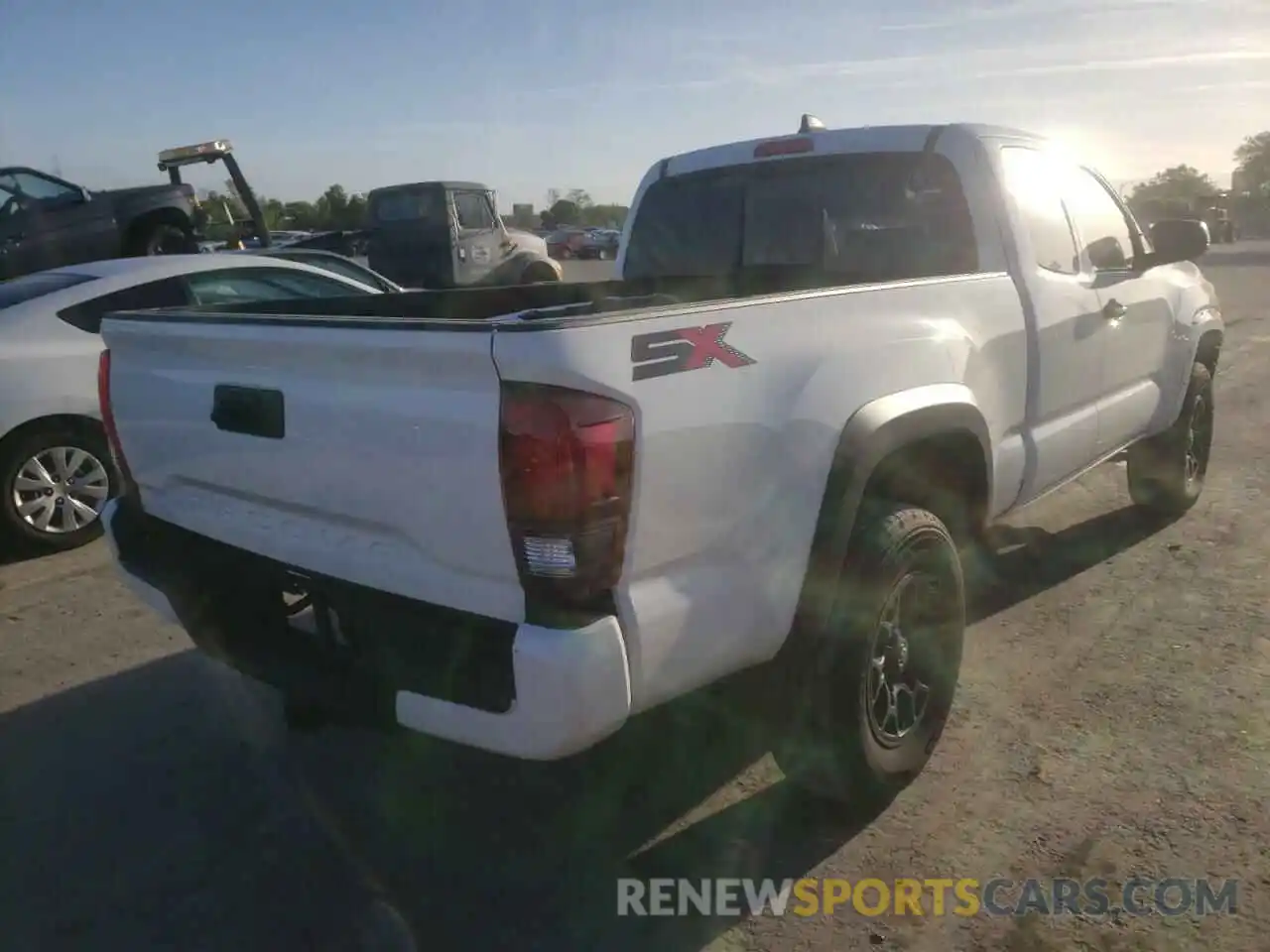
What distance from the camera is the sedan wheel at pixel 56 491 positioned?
18.3ft

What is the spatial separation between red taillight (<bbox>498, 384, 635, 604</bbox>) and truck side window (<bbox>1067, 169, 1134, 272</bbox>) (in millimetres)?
3153

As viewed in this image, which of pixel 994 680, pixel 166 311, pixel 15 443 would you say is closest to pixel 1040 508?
pixel 994 680

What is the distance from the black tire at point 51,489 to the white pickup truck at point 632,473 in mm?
2535

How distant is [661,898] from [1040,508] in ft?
13.7

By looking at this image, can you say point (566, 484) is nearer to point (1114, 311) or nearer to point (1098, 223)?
point (1114, 311)

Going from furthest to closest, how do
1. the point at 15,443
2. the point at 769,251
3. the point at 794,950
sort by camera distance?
the point at 15,443, the point at 769,251, the point at 794,950

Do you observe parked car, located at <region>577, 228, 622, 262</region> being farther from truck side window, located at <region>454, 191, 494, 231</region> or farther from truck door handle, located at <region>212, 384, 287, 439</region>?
truck door handle, located at <region>212, 384, 287, 439</region>

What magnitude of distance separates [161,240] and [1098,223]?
12.4 m

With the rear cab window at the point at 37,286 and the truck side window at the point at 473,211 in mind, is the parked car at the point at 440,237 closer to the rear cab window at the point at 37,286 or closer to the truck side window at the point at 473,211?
the truck side window at the point at 473,211

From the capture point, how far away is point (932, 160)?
13.5ft

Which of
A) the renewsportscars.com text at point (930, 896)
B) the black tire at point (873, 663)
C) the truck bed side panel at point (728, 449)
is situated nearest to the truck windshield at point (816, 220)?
the truck bed side panel at point (728, 449)

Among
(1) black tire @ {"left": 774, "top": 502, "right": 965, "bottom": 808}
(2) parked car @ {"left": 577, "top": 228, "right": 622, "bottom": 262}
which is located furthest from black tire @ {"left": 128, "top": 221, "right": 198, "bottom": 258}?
(2) parked car @ {"left": 577, "top": 228, "right": 622, "bottom": 262}

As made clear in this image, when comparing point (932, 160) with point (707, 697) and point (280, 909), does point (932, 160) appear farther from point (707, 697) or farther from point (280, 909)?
point (280, 909)

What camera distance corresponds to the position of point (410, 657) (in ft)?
8.13
